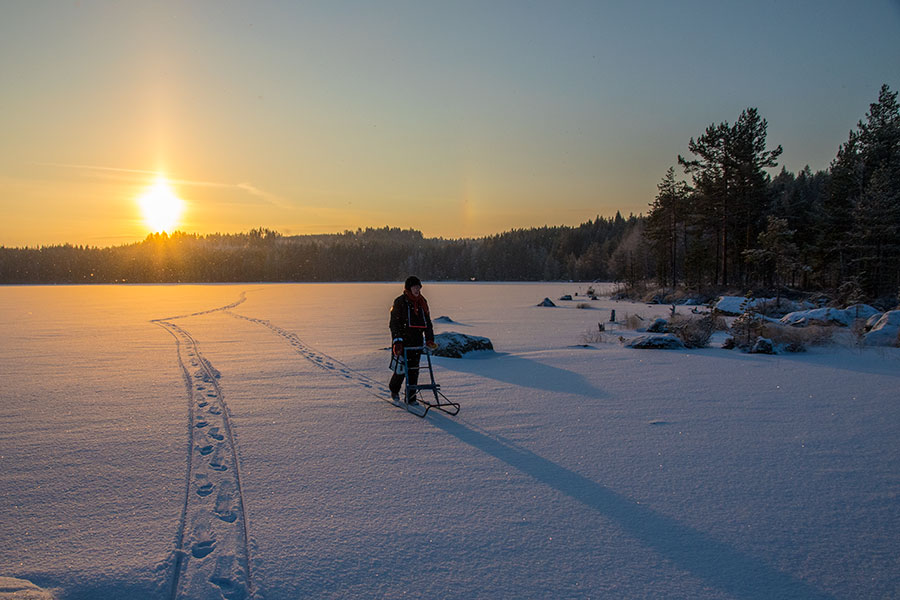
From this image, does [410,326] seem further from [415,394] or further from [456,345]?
[456,345]

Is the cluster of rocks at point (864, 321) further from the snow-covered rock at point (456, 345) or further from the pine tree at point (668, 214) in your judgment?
the pine tree at point (668, 214)

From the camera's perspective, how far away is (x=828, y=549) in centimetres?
331

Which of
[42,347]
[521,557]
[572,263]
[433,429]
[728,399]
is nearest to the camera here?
[521,557]

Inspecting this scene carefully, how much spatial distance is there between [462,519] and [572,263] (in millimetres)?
102542

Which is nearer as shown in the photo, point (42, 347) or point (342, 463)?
point (342, 463)

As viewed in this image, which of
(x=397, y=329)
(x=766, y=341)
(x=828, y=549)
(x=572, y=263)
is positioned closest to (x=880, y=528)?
(x=828, y=549)

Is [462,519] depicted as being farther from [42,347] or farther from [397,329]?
[42,347]

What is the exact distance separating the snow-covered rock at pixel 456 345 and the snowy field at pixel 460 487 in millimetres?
2645

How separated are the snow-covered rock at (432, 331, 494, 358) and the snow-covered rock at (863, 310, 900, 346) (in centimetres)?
1025

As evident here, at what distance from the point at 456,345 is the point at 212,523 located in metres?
8.38

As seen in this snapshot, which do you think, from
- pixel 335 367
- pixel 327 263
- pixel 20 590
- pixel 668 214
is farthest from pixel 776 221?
pixel 327 263

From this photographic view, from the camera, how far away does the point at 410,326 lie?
23.1ft

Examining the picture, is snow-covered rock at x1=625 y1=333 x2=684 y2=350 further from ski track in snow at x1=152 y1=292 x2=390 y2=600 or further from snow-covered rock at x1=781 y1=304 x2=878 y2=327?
ski track in snow at x1=152 y1=292 x2=390 y2=600

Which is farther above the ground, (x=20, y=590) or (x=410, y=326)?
(x=410, y=326)
